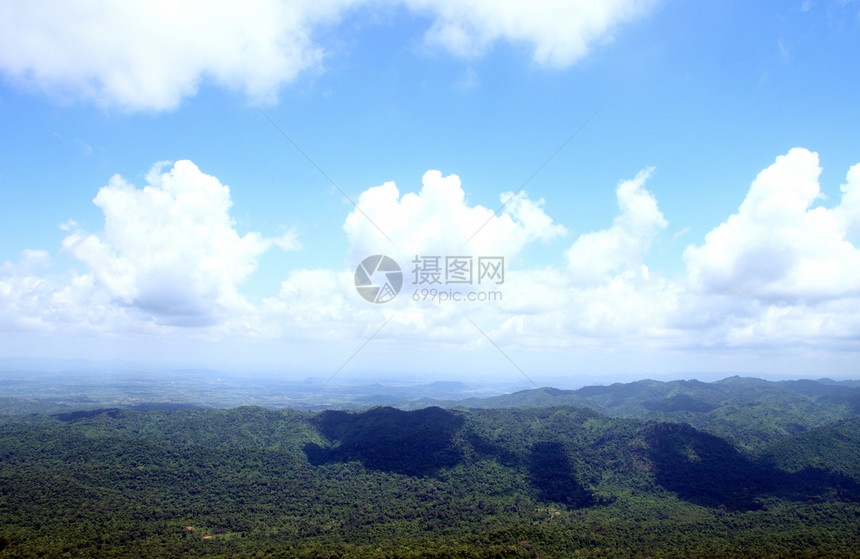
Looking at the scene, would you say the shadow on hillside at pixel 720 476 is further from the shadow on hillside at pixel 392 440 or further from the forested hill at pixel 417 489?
the shadow on hillside at pixel 392 440

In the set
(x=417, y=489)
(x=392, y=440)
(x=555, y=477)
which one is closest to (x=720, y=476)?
(x=555, y=477)

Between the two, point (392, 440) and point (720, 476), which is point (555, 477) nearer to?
point (720, 476)

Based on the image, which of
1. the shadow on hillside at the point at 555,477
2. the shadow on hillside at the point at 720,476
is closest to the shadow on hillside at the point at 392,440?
the shadow on hillside at the point at 555,477

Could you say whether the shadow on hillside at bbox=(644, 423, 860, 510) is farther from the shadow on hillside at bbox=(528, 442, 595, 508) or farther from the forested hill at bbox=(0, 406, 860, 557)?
the shadow on hillside at bbox=(528, 442, 595, 508)

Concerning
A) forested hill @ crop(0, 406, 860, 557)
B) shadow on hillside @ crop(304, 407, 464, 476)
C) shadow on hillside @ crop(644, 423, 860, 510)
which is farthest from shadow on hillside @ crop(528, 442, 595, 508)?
shadow on hillside @ crop(304, 407, 464, 476)

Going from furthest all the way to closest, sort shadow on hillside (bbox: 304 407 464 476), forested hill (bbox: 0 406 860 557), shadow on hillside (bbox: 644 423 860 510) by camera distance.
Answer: shadow on hillside (bbox: 304 407 464 476) → shadow on hillside (bbox: 644 423 860 510) → forested hill (bbox: 0 406 860 557)

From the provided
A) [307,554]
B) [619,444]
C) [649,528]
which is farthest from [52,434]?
[619,444]
